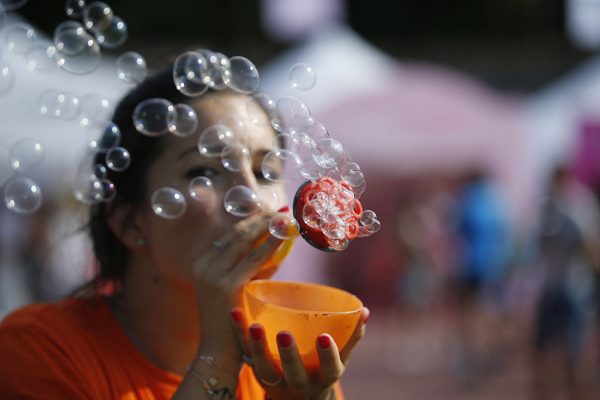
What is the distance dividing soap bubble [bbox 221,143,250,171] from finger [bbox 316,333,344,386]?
39cm

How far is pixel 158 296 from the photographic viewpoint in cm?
148

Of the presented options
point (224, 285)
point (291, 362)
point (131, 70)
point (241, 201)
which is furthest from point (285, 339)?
point (131, 70)

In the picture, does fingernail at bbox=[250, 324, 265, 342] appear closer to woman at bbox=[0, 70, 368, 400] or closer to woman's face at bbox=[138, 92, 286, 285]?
woman at bbox=[0, 70, 368, 400]

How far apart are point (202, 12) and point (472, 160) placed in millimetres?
10535

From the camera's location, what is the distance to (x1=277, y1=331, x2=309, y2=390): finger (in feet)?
3.79

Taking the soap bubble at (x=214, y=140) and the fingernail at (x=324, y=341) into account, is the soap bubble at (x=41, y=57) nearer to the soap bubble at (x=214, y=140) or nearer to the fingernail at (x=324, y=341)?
the soap bubble at (x=214, y=140)

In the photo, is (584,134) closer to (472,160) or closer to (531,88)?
(472,160)

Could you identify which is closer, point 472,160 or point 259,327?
point 259,327

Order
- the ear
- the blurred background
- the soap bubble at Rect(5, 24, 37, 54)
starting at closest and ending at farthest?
the ear
the soap bubble at Rect(5, 24, 37, 54)
the blurred background

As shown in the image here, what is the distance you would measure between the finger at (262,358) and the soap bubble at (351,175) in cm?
31

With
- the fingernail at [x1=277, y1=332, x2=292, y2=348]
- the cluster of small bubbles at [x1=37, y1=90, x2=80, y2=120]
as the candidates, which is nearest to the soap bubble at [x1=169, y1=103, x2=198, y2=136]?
the cluster of small bubbles at [x1=37, y1=90, x2=80, y2=120]

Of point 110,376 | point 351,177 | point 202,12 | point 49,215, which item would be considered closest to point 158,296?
point 110,376

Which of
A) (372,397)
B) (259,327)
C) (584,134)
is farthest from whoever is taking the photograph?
(584,134)

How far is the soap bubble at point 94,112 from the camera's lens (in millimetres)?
1707
